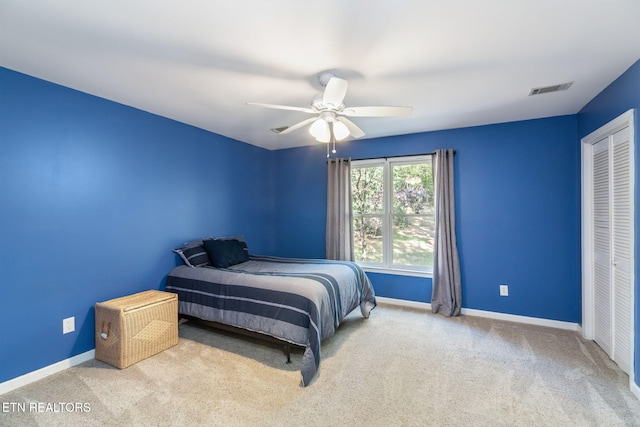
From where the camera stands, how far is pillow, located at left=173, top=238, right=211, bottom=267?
11.1 ft

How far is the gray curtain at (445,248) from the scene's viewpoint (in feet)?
12.2

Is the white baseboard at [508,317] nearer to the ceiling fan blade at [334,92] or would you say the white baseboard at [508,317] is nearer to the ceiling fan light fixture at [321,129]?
the ceiling fan light fixture at [321,129]

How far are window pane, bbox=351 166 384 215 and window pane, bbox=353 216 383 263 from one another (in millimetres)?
137

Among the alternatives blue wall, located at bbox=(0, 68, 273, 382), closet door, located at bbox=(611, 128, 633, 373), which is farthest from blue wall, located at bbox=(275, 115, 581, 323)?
blue wall, located at bbox=(0, 68, 273, 382)

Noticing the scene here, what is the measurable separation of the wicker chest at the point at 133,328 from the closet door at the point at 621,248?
12.8 feet

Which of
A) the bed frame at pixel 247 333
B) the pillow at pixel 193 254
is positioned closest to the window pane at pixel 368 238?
the bed frame at pixel 247 333

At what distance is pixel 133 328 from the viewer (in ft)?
8.29

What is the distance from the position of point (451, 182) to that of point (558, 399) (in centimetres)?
240

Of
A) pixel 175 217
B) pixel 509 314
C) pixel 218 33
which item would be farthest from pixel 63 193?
pixel 509 314

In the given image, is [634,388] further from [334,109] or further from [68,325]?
[68,325]

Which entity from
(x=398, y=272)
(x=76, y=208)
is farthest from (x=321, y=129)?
(x=398, y=272)

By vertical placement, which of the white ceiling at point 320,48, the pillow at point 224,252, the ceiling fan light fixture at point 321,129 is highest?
the white ceiling at point 320,48

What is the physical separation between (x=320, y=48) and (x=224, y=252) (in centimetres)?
255

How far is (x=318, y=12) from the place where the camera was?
1.60m
